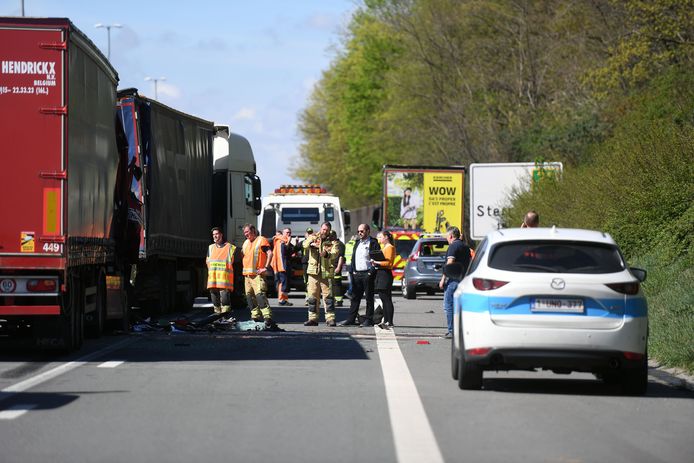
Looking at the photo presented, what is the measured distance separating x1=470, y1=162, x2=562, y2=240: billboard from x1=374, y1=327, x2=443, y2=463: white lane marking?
73.6 feet

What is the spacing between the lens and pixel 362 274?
25.0m

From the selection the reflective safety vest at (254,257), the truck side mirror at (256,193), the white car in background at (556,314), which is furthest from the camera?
the truck side mirror at (256,193)

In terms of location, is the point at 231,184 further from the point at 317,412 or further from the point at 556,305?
the point at 317,412

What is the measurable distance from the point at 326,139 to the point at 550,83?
1586 inches

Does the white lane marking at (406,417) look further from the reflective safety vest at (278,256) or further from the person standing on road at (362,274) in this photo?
the reflective safety vest at (278,256)

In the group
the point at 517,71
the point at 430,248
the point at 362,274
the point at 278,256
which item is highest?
the point at 517,71

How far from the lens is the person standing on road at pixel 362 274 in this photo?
81.3 feet

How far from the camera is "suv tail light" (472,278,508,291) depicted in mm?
13258

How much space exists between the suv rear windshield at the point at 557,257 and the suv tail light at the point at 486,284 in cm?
21

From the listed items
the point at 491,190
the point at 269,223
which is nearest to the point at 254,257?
the point at 269,223

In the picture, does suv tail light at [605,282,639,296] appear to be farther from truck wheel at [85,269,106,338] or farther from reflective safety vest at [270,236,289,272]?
reflective safety vest at [270,236,289,272]

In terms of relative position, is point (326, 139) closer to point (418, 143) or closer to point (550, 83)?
point (418, 143)

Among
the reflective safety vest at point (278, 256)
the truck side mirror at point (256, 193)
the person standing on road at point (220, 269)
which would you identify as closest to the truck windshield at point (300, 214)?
the truck side mirror at point (256, 193)

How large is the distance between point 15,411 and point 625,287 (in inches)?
216
